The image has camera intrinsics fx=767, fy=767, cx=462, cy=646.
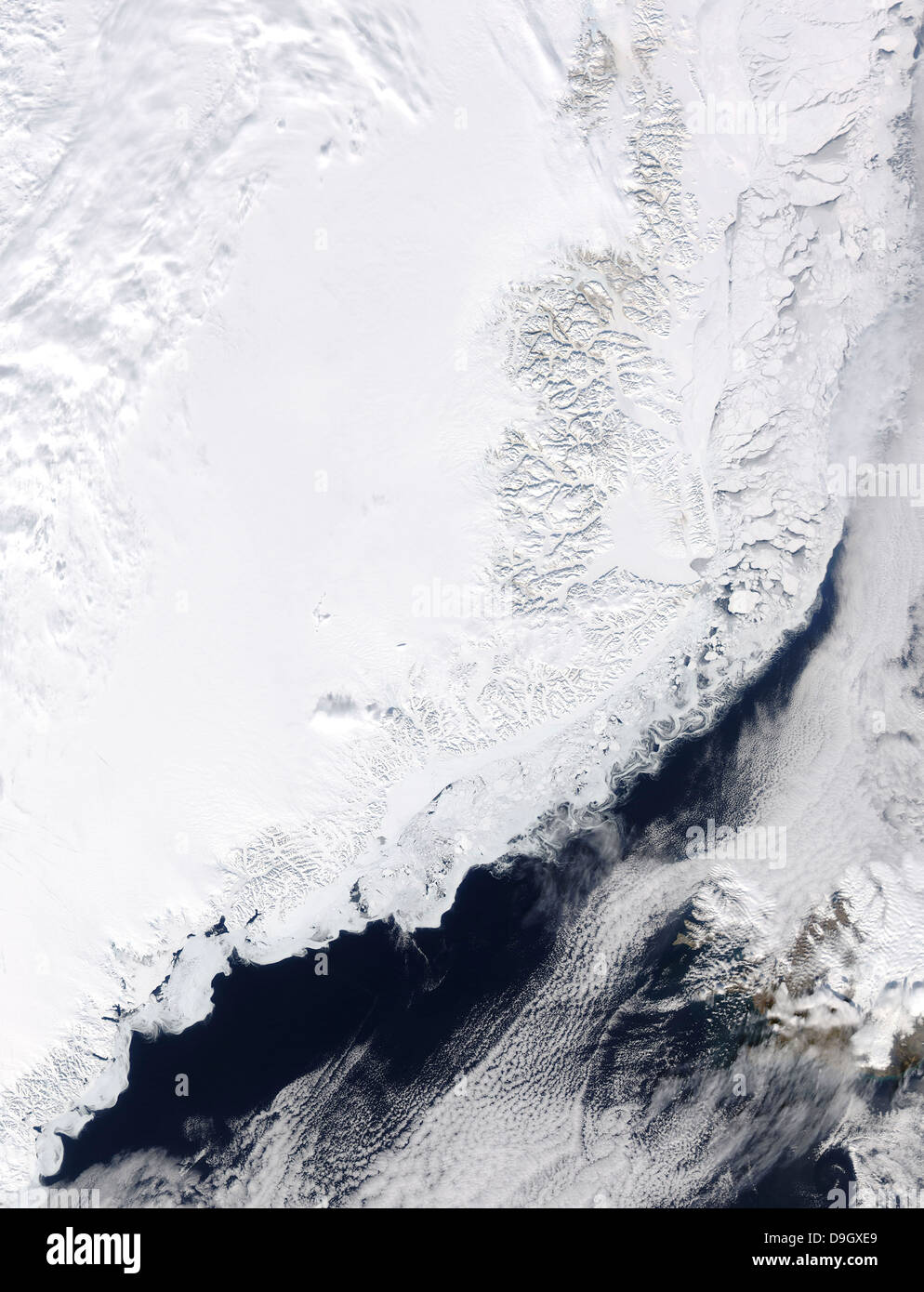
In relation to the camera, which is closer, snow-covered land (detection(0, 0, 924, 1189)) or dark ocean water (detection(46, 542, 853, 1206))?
snow-covered land (detection(0, 0, 924, 1189))

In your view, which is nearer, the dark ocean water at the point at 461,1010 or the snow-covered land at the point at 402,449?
the snow-covered land at the point at 402,449

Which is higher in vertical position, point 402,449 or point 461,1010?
point 402,449

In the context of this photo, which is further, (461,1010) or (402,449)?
(461,1010)

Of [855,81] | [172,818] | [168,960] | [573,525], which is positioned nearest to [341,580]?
[573,525]

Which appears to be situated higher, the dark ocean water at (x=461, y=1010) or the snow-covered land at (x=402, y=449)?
the snow-covered land at (x=402, y=449)

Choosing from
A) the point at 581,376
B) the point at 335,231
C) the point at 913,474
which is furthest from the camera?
the point at 913,474

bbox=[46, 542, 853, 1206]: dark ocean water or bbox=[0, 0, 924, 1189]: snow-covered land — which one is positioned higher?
bbox=[0, 0, 924, 1189]: snow-covered land

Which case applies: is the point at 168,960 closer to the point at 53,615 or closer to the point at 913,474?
the point at 53,615

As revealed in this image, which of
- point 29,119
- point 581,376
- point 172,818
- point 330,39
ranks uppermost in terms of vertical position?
point 330,39
